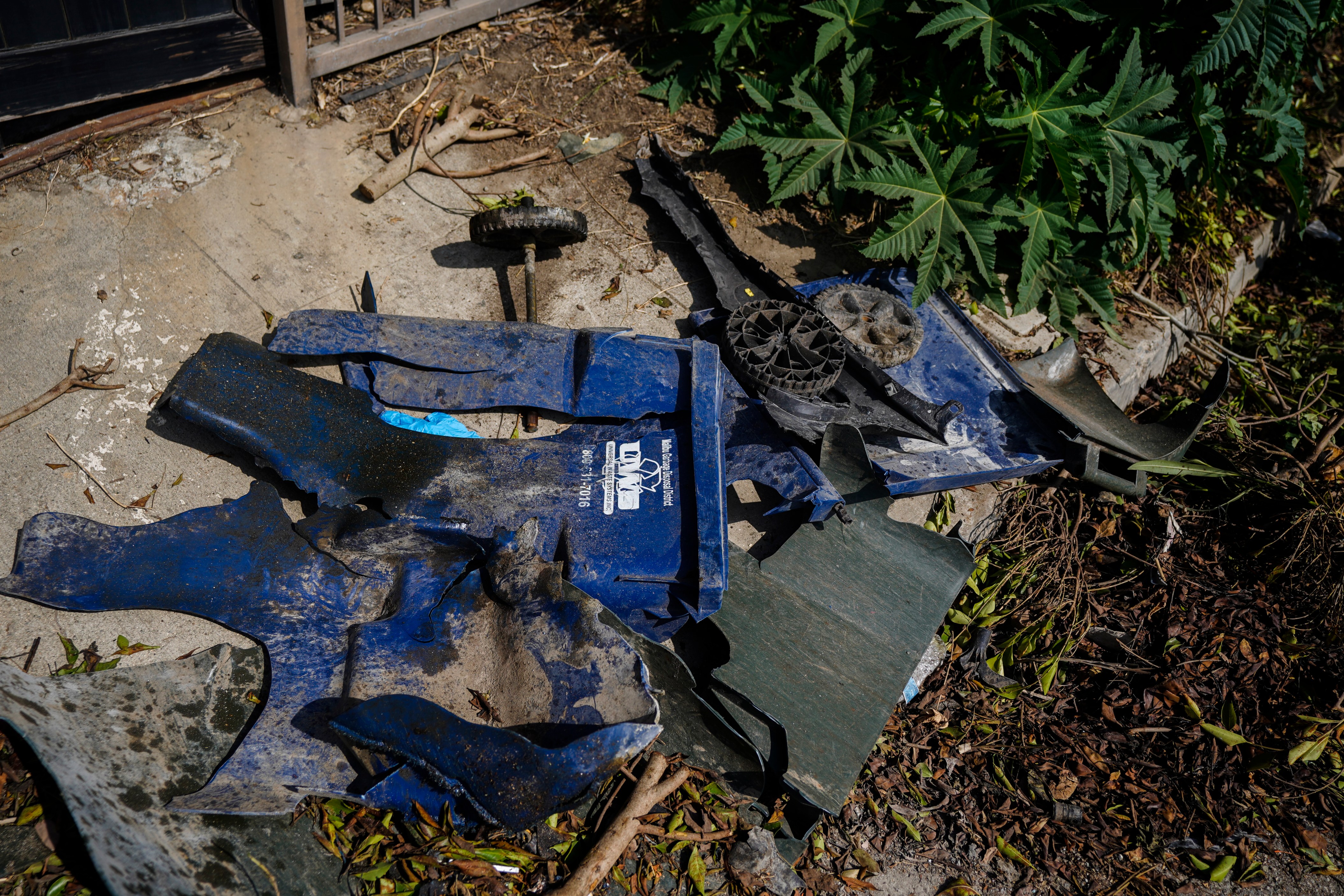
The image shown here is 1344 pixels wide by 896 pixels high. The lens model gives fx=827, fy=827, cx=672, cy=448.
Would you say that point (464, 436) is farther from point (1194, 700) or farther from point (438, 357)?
point (1194, 700)

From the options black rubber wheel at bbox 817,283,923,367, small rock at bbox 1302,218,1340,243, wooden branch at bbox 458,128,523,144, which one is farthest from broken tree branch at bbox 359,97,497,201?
small rock at bbox 1302,218,1340,243

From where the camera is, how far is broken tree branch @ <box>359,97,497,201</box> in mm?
4316

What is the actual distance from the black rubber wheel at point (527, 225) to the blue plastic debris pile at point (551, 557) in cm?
46

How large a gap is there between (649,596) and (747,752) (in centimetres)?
63

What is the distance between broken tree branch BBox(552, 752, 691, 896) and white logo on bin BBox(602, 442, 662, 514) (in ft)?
2.98

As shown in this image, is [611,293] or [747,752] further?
[611,293]

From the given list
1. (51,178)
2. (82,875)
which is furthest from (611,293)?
(82,875)

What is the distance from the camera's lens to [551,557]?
3.02m

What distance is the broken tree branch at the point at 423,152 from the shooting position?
4.32m

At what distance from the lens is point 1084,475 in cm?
375

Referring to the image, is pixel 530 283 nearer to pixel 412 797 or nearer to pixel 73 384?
A: pixel 73 384

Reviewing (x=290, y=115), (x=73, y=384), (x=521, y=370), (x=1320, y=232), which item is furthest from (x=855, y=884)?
(x=1320, y=232)

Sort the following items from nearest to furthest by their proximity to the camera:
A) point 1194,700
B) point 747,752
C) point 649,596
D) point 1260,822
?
1. point 747,752
2. point 649,596
3. point 1260,822
4. point 1194,700

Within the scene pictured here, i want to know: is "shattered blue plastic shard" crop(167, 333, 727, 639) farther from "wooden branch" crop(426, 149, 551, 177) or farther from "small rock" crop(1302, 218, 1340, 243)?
"small rock" crop(1302, 218, 1340, 243)
